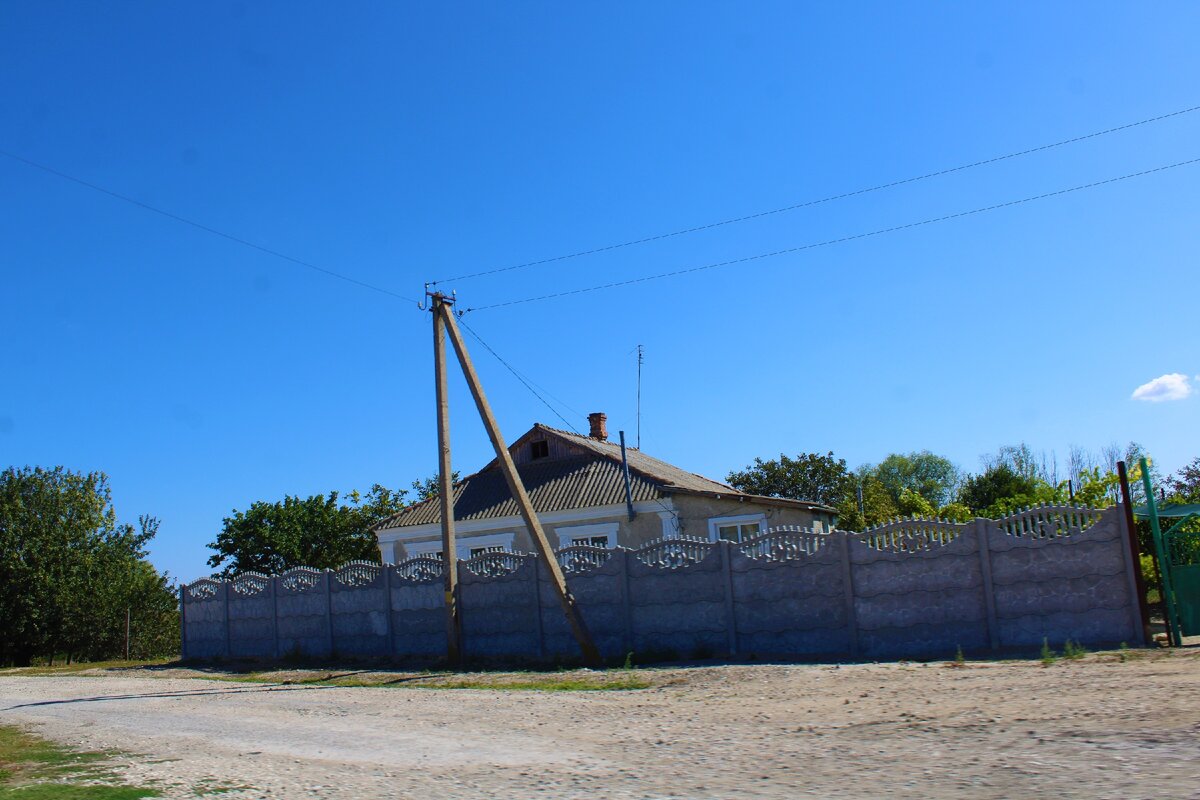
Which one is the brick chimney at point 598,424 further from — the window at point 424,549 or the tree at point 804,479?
the tree at point 804,479

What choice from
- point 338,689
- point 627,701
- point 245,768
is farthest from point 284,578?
point 245,768

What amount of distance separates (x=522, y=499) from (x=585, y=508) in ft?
39.7

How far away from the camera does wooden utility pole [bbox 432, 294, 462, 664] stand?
60.8 feet

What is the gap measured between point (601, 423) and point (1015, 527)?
81.2ft

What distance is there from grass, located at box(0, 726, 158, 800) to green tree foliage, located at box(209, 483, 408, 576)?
36.1 meters

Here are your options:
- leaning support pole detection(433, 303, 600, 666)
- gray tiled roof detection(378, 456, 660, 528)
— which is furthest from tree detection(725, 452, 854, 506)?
leaning support pole detection(433, 303, 600, 666)

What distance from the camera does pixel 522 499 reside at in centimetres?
1742

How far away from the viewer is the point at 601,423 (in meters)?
37.6

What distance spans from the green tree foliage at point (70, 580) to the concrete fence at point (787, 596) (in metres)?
17.6

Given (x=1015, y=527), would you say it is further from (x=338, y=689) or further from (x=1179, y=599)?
(x=338, y=689)

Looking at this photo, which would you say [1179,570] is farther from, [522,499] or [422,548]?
[422,548]

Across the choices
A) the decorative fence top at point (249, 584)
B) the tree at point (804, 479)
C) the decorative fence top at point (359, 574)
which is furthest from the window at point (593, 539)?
the tree at point (804, 479)

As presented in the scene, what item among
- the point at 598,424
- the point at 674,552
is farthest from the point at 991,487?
the point at 674,552

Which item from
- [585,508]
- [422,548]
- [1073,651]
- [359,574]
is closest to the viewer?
[1073,651]
